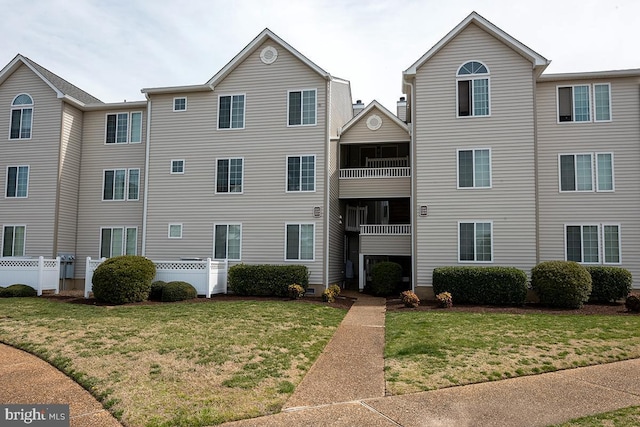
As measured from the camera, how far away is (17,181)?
932 inches

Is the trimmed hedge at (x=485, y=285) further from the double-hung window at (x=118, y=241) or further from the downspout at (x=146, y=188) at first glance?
the double-hung window at (x=118, y=241)

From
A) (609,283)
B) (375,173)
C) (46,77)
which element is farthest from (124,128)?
(609,283)

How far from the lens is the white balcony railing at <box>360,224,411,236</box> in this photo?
21.5 meters

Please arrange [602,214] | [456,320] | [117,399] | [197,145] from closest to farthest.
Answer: [117,399] → [456,320] → [602,214] → [197,145]

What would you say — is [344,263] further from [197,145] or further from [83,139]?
[83,139]

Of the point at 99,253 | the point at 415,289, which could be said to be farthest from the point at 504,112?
the point at 99,253

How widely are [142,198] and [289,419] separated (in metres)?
18.9

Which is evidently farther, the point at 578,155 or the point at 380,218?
the point at 380,218

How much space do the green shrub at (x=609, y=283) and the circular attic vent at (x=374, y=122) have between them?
10.3 metres

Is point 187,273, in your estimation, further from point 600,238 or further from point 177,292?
point 600,238

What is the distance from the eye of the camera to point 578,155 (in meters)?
19.5

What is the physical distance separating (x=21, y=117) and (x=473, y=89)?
20.9 metres

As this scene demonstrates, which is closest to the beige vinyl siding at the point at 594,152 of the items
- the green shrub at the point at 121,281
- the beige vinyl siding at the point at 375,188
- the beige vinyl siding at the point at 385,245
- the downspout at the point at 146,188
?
the beige vinyl siding at the point at 385,245

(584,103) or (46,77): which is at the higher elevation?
(46,77)
